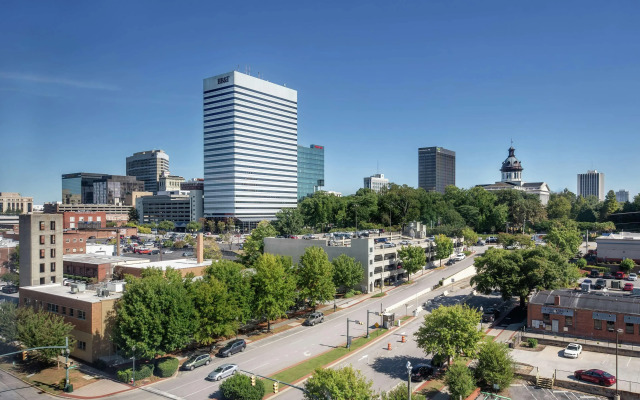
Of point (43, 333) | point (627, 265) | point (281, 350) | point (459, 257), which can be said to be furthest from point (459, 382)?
point (627, 265)

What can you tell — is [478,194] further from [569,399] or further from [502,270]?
[569,399]

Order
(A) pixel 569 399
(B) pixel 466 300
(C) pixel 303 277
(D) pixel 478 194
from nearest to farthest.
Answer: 1. (A) pixel 569 399
2. (C) pixel 303 277
3. (B) pixel 466 300
4. (D) pixel 478 194

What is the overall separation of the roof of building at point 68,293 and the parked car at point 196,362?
33.8 feet

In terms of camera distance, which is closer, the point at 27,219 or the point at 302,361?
the point at 302,361

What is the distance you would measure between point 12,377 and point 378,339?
36545mm

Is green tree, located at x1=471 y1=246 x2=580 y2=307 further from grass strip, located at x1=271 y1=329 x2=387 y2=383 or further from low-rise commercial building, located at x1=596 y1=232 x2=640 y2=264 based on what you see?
low-rise commercial building, located at x1=596 y1=232 x2=640 y2=264

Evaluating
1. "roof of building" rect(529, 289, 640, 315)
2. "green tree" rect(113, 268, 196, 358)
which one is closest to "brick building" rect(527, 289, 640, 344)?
"roof of building" rect(529, 289, 640, 315)

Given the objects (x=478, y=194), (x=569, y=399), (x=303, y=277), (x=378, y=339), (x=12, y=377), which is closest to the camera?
(x=569, y=399)

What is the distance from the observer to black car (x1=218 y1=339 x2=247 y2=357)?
141ft

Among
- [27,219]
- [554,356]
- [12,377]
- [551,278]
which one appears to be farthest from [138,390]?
[551,278]

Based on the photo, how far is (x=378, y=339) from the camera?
159ft

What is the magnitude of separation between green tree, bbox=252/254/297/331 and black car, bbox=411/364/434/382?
59.8ft

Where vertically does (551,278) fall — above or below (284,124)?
below

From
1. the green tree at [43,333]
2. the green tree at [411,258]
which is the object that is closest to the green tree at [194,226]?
the green tree at [411,258]
